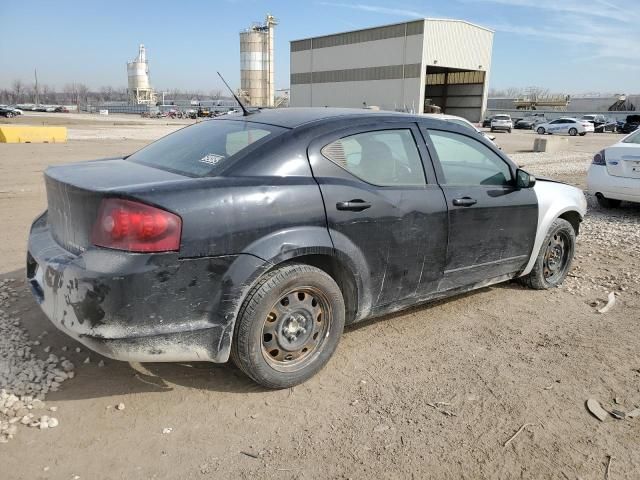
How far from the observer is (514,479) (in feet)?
7.95

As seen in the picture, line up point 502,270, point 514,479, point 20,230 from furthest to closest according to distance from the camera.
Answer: point 20,230, point 502,270, point 514,479

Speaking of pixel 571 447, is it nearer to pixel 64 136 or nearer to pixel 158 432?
pixel 158 432

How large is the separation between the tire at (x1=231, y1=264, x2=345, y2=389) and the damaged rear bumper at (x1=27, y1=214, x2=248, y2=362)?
0.44 feet

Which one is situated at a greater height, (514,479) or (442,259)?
(442,259)

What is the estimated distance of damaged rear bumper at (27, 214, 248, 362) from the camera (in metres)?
2.55

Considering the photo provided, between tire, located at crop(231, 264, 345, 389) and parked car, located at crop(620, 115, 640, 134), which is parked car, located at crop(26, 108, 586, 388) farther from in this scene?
parked car, located at crop(620, 115, 640, 134)

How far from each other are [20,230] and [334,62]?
5525 centimetres

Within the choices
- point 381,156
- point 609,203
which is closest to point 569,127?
point 609,203

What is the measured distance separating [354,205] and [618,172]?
6.74 metres

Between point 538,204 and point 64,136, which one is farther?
point 64,136

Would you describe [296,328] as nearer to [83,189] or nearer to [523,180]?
[83,189]

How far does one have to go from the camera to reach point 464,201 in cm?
382

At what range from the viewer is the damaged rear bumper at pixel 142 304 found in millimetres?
2549

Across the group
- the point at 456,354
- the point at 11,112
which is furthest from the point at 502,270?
the point at 11,112
